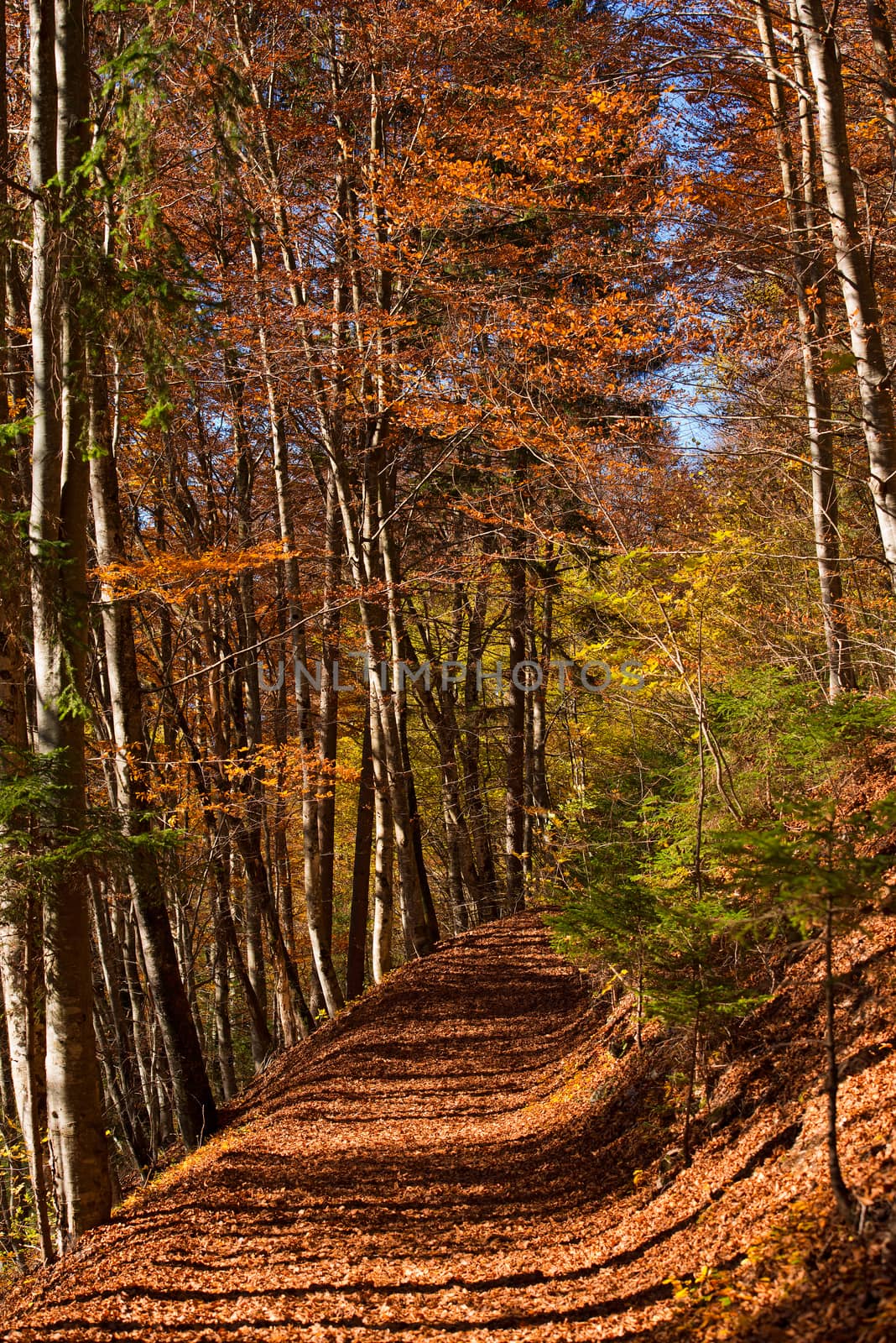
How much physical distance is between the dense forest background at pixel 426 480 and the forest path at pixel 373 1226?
0.90 metres

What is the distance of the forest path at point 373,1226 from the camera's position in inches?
161

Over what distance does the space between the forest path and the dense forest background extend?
900 mm

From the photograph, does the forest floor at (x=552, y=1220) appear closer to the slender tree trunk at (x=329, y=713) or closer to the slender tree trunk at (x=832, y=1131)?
the slender tree trunk at (x=832, y=1131)

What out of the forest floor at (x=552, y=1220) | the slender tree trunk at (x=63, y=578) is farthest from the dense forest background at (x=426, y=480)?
the forest floor at (x=552, y=1220)

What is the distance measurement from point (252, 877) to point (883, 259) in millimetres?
11275

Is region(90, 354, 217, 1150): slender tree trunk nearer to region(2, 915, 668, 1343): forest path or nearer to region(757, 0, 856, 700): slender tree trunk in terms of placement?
region(2, 915, 668, 1343): forest path

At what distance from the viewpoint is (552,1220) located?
203 inches

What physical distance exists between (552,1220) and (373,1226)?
104 centimetres

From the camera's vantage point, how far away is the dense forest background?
5.60m

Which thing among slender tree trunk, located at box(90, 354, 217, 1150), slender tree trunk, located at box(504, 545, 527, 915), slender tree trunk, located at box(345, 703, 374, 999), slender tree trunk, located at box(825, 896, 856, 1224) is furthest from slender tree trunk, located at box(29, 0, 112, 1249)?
slender tree trunk, located at box(504, 545, 527, 915)

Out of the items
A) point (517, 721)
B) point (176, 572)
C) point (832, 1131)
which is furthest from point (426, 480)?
point (832, 1131)

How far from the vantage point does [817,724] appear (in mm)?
5465

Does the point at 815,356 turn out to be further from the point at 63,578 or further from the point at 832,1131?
the point at 832,1131

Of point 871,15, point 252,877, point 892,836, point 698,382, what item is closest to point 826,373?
point 698,382
